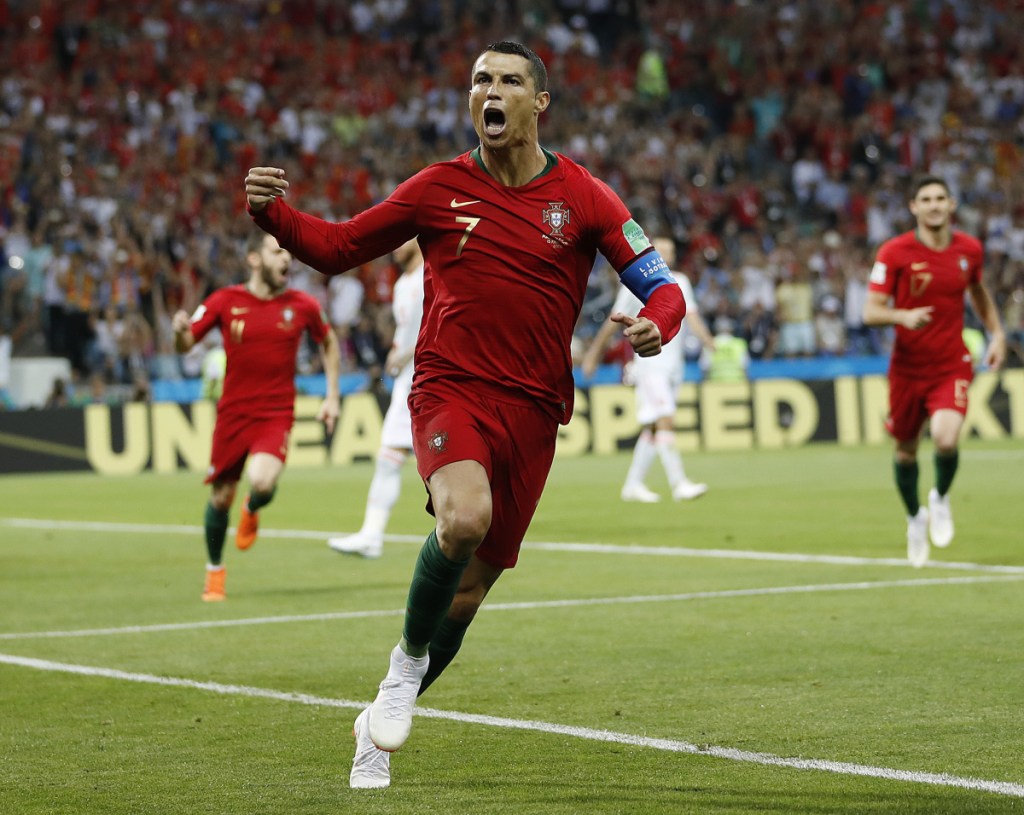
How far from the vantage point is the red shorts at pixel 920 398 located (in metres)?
12.5

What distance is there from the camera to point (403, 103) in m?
33.4

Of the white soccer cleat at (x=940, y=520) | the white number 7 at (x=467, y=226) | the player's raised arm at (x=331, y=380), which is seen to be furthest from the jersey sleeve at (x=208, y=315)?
the white number 7 at (x=467, y=226)

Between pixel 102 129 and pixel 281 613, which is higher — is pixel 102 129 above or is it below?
above

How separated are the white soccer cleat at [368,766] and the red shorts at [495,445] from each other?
0.81 metres

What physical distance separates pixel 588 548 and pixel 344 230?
8.20 meters

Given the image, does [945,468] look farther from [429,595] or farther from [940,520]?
[429,595]

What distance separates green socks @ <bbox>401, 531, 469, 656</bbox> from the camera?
19.2 feet

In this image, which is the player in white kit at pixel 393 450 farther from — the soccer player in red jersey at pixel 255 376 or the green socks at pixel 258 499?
the green socks at pixel 258 499

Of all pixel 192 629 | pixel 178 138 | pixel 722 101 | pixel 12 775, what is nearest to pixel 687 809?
pixel 12 775

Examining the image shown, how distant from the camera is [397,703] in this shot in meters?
5.84

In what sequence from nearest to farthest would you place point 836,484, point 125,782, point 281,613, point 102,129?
point 125,782 → point 281,613 → point 836,484 → point 102,129

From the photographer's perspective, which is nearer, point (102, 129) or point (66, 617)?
point (66, 617)

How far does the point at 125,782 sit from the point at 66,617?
16.4ft

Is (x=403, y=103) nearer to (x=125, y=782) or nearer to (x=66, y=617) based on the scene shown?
(x=66, y=617)
